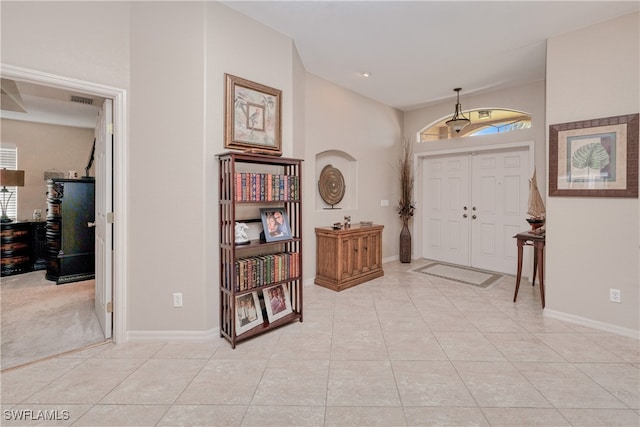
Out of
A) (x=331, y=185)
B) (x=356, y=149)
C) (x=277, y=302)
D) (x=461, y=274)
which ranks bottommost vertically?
(x=461, y=274)

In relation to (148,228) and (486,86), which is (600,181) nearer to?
(486,86)

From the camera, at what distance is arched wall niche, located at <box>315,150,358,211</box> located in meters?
4.61

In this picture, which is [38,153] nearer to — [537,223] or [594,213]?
[537,223]

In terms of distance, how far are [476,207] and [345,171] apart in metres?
2.34

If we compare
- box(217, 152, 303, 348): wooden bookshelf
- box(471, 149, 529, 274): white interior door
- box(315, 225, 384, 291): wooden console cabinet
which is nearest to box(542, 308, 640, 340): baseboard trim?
box(471, 149, 529, 274): white interior door

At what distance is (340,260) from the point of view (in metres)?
4.00

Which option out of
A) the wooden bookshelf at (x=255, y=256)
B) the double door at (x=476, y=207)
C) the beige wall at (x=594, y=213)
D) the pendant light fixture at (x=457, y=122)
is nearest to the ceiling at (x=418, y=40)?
the beige wall at (x=594, y=213)

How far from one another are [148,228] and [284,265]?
1.20m

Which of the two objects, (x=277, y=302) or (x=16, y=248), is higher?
(x=16, y=248)

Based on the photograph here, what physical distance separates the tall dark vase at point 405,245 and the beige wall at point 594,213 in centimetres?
252

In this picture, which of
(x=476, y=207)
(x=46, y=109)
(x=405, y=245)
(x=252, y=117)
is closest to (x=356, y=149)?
(x=405, y=245)

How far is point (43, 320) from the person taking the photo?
298cm

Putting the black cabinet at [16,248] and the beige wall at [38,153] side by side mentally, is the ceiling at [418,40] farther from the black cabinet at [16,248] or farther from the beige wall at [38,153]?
the black cabinet at [16,248]

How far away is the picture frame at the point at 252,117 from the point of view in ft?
8.78
